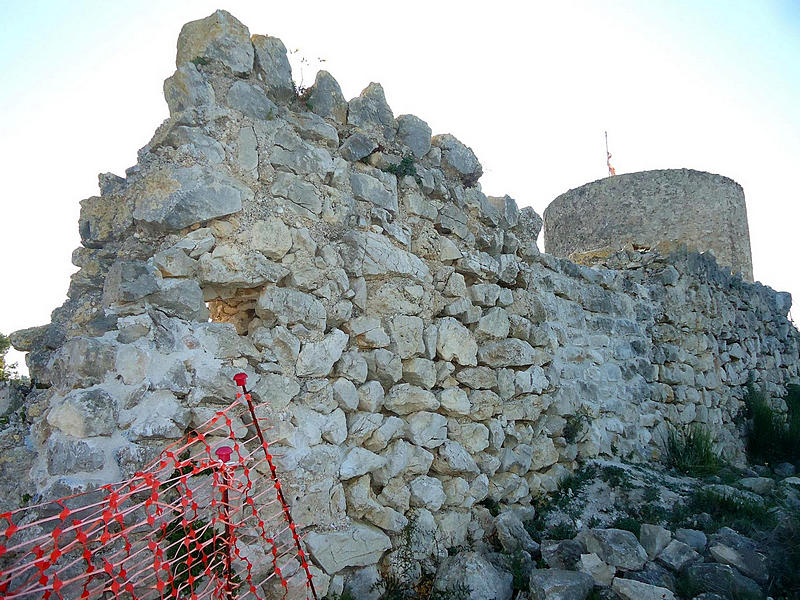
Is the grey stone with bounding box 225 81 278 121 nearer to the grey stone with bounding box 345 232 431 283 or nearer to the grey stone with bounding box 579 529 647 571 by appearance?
the grey stone with bounding box 345 232 431 283

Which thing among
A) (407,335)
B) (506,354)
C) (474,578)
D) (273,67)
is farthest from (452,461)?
(273,67)

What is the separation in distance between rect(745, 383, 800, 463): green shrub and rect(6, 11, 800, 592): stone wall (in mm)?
3079

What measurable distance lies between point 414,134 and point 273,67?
100 cm

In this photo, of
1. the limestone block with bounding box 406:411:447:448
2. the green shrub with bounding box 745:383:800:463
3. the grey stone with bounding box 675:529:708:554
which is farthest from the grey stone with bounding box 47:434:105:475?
the green shrub with bounding box 745:383:800:463

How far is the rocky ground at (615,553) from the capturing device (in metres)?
2.71

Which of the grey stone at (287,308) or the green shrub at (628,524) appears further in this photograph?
the green shrub at (628,524)

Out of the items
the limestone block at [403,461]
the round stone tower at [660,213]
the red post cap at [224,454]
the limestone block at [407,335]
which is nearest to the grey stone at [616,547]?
the limestone block at [403,461]

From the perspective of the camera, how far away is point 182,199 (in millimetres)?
2562

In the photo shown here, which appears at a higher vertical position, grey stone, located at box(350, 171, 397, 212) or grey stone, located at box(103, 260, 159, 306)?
grey stone, located at box(350, 171, 397, 212)

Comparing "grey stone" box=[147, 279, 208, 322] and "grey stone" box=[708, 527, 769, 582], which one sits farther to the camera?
"grey stone" box=[708, 527, 769, 582]

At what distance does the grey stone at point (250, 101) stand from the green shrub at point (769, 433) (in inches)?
243

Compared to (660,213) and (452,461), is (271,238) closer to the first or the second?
(452,461)

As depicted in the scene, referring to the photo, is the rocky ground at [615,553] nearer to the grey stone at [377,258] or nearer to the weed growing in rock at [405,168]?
the grey stone at [377,258]

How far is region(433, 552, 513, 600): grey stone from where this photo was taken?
9.00 feet
